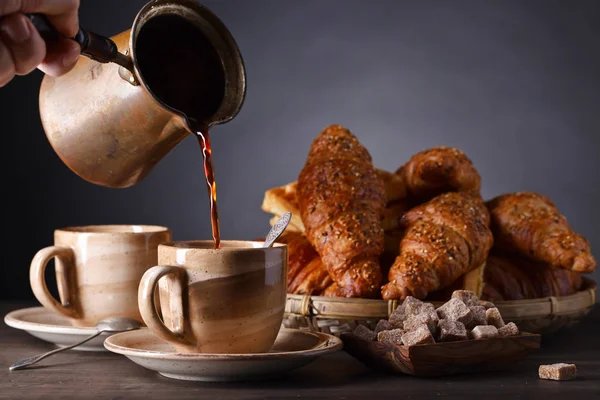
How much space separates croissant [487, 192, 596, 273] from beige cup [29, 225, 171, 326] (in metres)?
0.70

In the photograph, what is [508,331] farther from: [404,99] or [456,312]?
[404,99]

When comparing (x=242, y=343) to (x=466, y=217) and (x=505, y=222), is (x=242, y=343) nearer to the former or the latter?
(x=466, y=217)

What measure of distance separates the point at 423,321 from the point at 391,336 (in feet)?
0.17

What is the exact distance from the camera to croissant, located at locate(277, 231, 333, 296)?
5.01 feet

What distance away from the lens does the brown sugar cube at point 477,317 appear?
3.97 feet

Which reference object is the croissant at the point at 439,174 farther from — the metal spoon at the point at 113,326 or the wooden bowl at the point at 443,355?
the metal spoon at the point at 113,326

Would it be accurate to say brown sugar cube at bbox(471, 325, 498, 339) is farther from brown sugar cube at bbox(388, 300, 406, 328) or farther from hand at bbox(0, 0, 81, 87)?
hand at bbox(0, 0, 81, 87)

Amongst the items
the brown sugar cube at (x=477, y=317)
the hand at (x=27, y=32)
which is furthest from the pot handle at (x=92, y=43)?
the brown sugar cube at (x=477, y=317)

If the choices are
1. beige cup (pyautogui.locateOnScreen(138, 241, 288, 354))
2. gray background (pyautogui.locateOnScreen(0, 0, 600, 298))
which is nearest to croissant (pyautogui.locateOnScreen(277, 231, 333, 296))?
beige cup (pyautogui.locateOnScreen(138, 241, 288, 354))

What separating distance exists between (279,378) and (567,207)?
1.88 m

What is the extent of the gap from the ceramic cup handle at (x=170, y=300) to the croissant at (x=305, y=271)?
0.42m

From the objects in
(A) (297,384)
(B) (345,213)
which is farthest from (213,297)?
(B) (345,213)

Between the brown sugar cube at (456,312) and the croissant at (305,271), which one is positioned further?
the croissant at (305,271)

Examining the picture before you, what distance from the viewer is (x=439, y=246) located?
1478 mm
